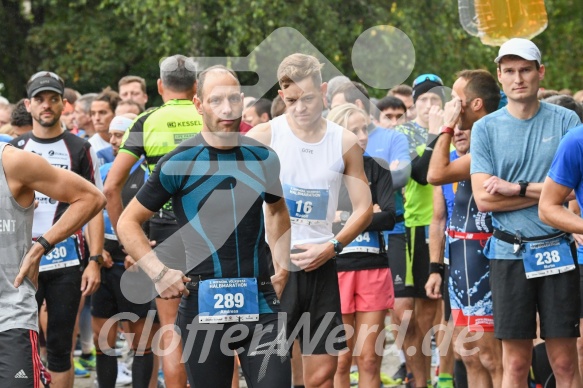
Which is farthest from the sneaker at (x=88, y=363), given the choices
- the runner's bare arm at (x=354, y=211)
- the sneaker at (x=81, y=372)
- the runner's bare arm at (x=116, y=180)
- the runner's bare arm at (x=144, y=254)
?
the runner's bare arm at (x=144, y=254)

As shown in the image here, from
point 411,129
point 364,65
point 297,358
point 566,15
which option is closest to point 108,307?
point 297,358

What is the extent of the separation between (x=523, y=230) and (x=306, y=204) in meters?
1.35

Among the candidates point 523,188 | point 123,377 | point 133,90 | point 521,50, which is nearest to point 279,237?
point 523,188

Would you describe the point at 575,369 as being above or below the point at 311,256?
below

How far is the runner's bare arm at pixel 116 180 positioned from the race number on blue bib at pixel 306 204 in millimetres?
1547

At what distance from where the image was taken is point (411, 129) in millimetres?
10320

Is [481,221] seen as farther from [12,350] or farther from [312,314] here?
[12,350]

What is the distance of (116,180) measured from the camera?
831 centimetres

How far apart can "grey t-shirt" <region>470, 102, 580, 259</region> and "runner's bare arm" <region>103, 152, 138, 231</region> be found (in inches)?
102

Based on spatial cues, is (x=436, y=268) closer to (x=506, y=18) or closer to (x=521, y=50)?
(x=521, y=50)

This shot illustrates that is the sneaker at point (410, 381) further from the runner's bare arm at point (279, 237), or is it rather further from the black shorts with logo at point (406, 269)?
the runner's bare arm at point (279, 237)

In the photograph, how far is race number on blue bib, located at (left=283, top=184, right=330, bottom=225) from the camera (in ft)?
23.5

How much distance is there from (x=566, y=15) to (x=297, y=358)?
21.7 metres

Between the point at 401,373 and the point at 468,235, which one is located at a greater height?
the point at 468,235
